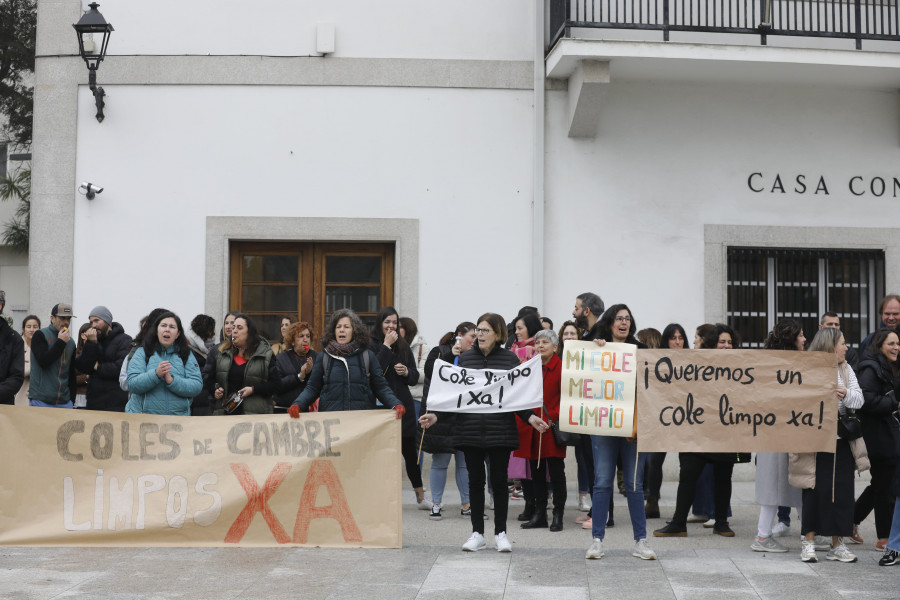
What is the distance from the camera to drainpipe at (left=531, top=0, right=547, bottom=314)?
1209 cm

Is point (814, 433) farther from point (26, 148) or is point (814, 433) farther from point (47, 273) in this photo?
point (26, 148)

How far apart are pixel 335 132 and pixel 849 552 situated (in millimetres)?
7042

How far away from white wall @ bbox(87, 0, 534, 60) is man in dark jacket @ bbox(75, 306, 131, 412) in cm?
367

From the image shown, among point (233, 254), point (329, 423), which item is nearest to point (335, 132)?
point (233, 254)

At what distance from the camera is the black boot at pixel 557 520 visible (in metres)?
9.30

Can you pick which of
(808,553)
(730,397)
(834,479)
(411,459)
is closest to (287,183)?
(411,459)

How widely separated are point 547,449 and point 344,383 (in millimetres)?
1916

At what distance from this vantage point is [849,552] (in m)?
7.98

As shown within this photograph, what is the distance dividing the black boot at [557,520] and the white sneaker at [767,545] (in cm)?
164

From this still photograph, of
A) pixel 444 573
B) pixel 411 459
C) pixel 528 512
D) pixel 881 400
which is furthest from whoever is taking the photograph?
pixel 411 459

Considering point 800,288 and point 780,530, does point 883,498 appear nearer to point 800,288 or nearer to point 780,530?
point 780,530

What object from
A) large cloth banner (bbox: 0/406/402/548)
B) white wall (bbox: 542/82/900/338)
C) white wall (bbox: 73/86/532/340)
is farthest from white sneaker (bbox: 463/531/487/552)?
white wall (bbox: 542/82/900/338)

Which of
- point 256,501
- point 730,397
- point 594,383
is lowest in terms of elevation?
point 256,501

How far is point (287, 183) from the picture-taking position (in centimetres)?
1219
